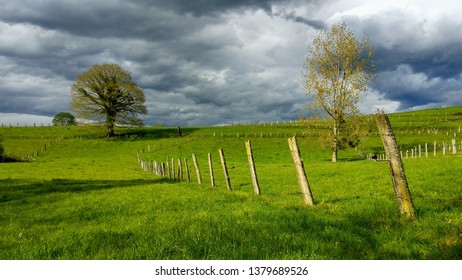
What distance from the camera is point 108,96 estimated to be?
9150cm

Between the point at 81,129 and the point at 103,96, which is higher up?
the point at 103,96

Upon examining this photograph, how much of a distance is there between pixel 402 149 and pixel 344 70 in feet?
92.2

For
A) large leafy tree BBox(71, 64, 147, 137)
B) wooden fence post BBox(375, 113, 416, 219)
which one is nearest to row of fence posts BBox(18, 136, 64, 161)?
large leafy tree BBox(71, 64, 147, 137)

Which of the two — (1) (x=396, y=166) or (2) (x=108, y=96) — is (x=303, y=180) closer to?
(1) (x=396, y=166)

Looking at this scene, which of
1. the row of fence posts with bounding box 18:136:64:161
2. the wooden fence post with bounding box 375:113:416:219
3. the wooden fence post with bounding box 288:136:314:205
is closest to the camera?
the wooden fence post with bounding box 375:113:416:219

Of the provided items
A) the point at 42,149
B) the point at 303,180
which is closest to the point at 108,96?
the point at 42,149

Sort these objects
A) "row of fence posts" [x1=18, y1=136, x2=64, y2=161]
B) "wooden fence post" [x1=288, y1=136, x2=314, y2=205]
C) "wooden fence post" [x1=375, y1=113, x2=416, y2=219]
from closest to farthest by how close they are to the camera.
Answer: "wooden fence post" [x1=375, y1=113, x2=416, y2=219]
"wooden fence post" [x1=288, y1=136, x2=314, y2=205]
"row of fence posts" [x1=18, y1=136, x2=64, y2=161]

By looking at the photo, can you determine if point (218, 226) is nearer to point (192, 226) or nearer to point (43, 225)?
point (192, 226)

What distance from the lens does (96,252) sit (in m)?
6.87

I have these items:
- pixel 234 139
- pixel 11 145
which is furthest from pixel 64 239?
pixel 11 145

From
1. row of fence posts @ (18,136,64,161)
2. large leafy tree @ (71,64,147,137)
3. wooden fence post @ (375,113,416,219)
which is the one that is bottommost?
row of fence posts @ (18,136,64,161)

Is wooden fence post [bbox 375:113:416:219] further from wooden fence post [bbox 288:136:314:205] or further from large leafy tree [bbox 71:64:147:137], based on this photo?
large leafy tree [bbox 71:64:147:137]

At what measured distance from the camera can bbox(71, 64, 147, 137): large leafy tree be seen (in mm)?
90312

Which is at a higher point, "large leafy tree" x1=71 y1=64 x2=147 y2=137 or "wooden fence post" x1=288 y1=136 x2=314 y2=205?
"large leafy tree" x1=71 y1=64 x2=147 y2=137
